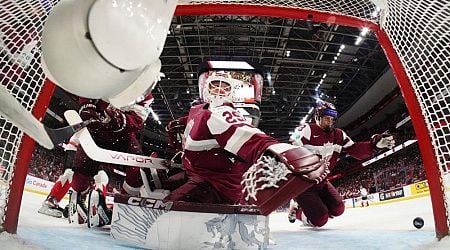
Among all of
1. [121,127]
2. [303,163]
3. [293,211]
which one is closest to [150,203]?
[303,163]

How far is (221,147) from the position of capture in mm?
1360

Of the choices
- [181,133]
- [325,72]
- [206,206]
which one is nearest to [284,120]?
[325,72]

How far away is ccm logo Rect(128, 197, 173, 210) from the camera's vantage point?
1220 mm

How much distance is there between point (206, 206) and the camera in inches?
47.2

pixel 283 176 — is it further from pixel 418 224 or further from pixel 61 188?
pixel 61 188

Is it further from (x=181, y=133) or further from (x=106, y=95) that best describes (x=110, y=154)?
(x=106, y=95)

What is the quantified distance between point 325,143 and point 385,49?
1.27 meters

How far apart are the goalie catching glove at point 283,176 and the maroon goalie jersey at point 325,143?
1651 millimetres

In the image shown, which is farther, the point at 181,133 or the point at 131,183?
the point at 181,133

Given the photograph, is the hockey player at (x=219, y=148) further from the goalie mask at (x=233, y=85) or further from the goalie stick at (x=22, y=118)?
the goalie stick at (x=22, y=118)

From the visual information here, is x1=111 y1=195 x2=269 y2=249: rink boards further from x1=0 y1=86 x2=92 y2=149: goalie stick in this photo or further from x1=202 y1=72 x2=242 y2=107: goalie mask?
x1=0 y1=86 x2=92 y2=149: goalie stick

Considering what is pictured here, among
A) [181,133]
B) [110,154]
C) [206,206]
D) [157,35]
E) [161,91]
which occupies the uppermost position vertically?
[161,91]

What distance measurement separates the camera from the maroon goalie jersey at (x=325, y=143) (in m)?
2.65

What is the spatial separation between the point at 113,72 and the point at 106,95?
34mm
